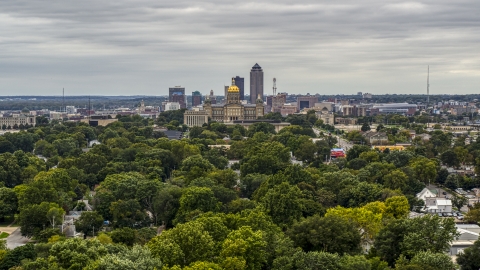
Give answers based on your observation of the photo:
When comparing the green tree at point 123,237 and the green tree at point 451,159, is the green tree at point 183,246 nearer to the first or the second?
the green tree at point 123,237

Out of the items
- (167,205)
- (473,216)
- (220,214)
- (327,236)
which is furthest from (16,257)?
(473,216)

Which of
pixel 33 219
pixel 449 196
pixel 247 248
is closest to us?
pixel 247 248

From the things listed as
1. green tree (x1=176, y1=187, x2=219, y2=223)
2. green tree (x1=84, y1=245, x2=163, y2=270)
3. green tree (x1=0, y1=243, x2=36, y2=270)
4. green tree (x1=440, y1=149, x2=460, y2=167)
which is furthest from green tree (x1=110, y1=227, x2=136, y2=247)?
green tree (x1=440, y1=149, x2=460, y2=167)

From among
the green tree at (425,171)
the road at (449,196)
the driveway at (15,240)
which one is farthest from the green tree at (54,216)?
the green tree at (425,171)

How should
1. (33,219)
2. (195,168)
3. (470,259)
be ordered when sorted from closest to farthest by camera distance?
1. (470,259)
2. (33,219)
3. (195,168)

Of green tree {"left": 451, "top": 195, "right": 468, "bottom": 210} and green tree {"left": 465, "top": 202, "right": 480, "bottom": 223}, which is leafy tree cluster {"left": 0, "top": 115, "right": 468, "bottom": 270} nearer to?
green tree {"left": 451, "top": 195, "right": 468, "bottom": 210}

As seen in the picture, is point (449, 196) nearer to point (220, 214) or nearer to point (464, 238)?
point (464, 238)
